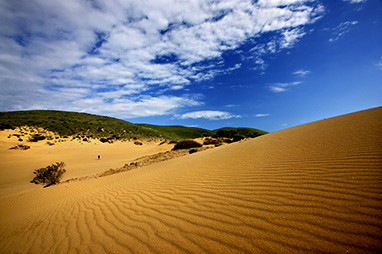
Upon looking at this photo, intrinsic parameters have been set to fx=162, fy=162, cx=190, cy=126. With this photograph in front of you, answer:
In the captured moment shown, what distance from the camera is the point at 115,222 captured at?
2973 mm

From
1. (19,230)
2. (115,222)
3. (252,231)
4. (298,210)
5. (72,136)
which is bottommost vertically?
(19,230)

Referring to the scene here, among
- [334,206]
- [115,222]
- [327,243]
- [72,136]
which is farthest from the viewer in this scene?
[72,136]

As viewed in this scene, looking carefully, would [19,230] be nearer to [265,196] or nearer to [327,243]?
[265,196]

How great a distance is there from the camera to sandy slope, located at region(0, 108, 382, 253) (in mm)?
1611

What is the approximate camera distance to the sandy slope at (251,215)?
1611 mm

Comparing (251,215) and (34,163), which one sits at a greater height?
(251,215)

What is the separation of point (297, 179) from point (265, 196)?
702 mm

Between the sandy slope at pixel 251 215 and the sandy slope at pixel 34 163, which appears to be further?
the sandy slope at pixel 34 163

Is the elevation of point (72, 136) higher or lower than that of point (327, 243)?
higher

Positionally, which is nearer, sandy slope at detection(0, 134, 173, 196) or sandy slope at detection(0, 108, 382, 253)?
sandy slope at detection(0, 108, 382, 253)

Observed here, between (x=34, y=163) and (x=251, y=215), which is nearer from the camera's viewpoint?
(x=251, y=215)

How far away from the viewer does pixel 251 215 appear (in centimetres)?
211

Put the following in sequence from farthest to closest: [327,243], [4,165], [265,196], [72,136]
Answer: [72,136] < [4,165] < [265,196] < [327,243]

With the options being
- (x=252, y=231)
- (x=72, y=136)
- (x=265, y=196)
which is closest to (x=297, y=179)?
(x=265, y=196)
